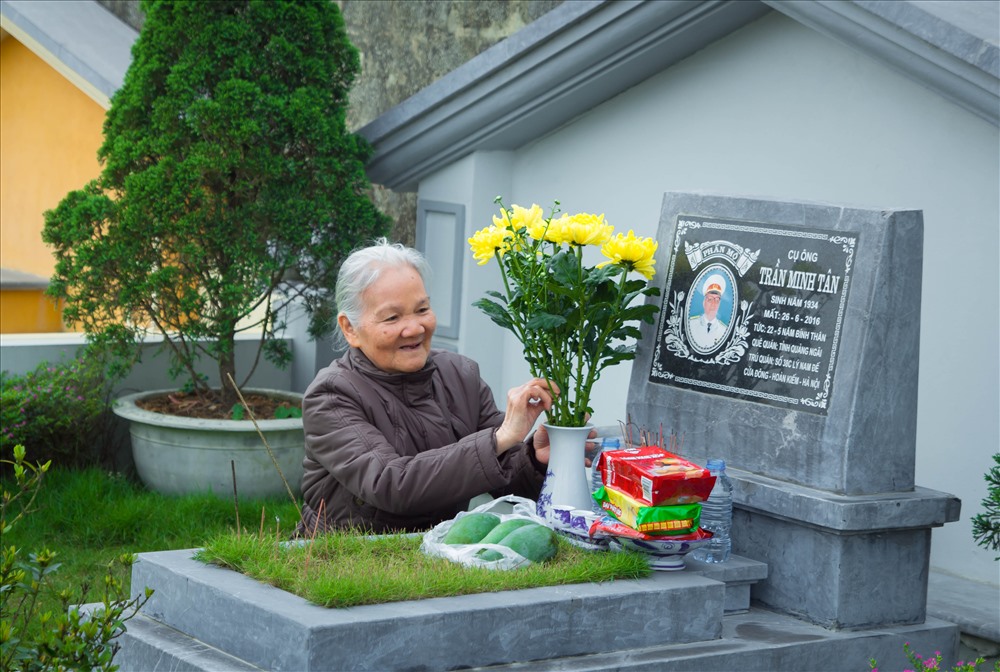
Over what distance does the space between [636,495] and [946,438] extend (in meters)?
2.13

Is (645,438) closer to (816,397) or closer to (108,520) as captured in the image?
(816,397)

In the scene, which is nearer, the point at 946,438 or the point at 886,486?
the point at 886,486

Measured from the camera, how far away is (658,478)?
3.30 m

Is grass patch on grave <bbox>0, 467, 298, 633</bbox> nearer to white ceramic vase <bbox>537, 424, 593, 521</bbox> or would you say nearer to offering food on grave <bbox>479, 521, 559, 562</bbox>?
white ceramic vase <bbox>537, 424, 593, 521</bbox>

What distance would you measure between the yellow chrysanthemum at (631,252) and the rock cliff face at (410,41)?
4601 mm

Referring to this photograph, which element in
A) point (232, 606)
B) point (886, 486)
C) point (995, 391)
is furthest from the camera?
point (995, 391)

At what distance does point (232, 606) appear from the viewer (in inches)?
123

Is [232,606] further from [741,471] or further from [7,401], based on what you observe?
[7,401]

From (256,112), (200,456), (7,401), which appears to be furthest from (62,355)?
(256,112)

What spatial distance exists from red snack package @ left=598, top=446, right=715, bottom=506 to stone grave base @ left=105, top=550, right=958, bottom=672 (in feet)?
0.72

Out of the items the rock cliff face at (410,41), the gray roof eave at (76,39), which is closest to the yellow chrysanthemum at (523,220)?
the rock cliff face at (410,41)

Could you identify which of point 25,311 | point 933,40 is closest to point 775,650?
point 933,40

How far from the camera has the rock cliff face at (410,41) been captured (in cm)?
878

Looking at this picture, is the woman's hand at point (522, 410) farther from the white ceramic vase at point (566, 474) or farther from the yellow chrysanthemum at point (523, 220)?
the yellow chrysanthemum at point (523, 220)
